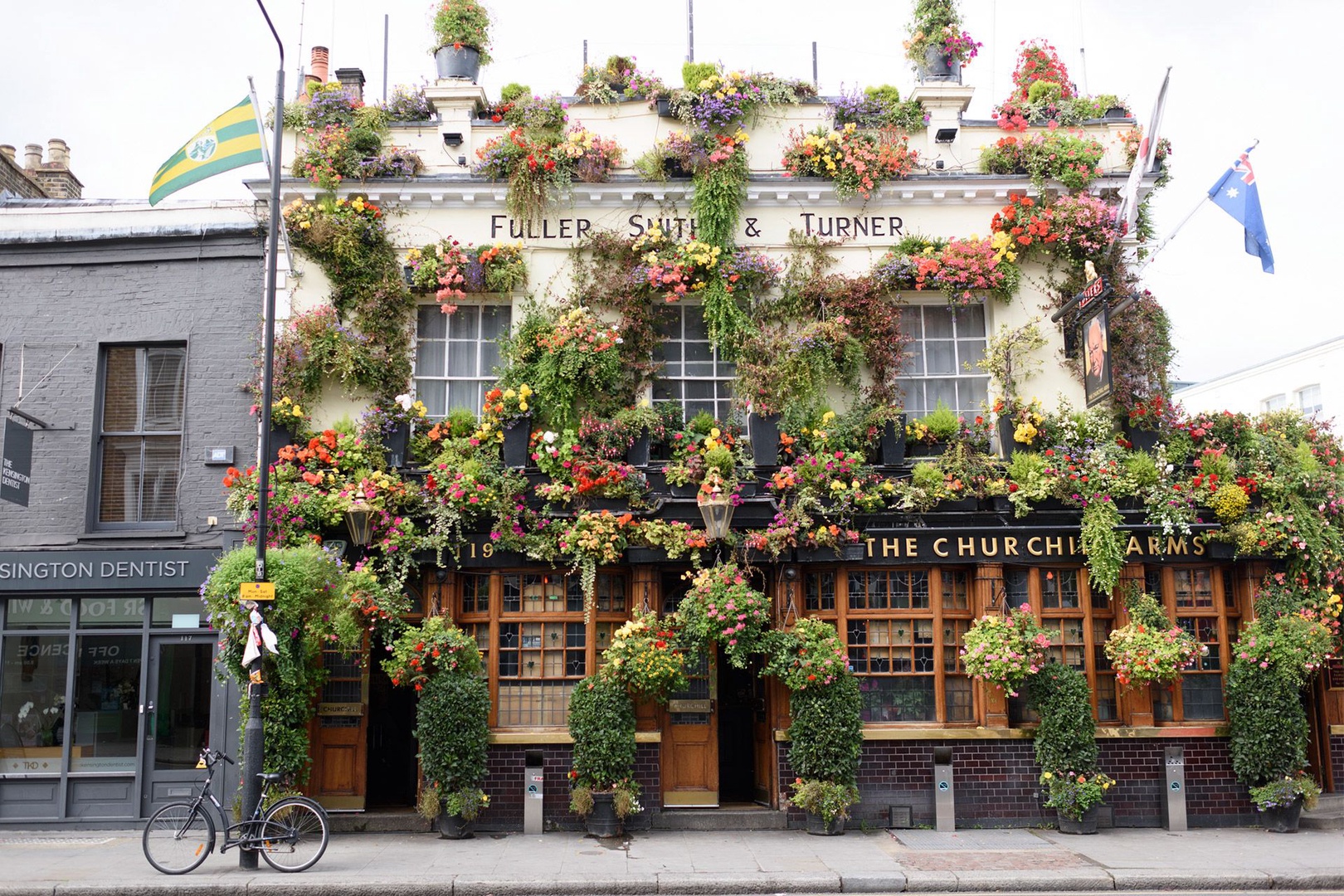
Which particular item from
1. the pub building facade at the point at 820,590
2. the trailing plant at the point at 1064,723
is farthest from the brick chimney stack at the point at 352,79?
the trailing plant at the point at 1064,723

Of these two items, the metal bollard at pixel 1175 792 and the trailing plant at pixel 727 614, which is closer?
the trailing plant at pixel 727 614

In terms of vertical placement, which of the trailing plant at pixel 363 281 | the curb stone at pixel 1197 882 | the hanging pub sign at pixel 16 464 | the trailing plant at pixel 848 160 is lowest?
the curb stone at pixel 1197 882

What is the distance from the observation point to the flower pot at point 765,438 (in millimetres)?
13586

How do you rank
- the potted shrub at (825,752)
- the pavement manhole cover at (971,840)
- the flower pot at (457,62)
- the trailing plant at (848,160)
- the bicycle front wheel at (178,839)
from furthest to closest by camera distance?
the flower pot at (457,62)
the trailing plant at (848,160)
the potted shrub at (825,752)
the pavement manhole cover at (971,840)
the bicycle front wheel at (178,839)

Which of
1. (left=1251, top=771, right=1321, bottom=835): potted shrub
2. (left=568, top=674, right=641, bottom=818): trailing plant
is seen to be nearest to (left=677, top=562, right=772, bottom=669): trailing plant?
(left=568, top=674, right=641, bottom=818): trailing plant

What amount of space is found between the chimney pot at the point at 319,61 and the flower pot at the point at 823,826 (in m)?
11.9

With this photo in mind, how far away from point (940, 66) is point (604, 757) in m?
10.2

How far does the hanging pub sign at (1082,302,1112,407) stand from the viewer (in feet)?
41.9

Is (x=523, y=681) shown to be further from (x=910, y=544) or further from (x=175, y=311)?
(x=175, y=311)

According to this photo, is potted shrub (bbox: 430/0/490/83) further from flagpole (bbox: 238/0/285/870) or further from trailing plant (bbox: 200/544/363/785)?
trailing plant (bbox: 200/544/363/785)

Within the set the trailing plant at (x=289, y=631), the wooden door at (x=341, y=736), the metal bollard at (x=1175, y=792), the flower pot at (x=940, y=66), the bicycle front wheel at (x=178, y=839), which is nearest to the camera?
the bicycle front wheel at (x=178, y=839)

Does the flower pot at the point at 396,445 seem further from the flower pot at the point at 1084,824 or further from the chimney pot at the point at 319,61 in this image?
the flower pot at the point at 1084,824

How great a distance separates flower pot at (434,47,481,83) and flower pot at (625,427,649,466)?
18.3 feet

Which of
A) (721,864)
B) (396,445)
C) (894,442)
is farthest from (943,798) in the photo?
(396,445)
